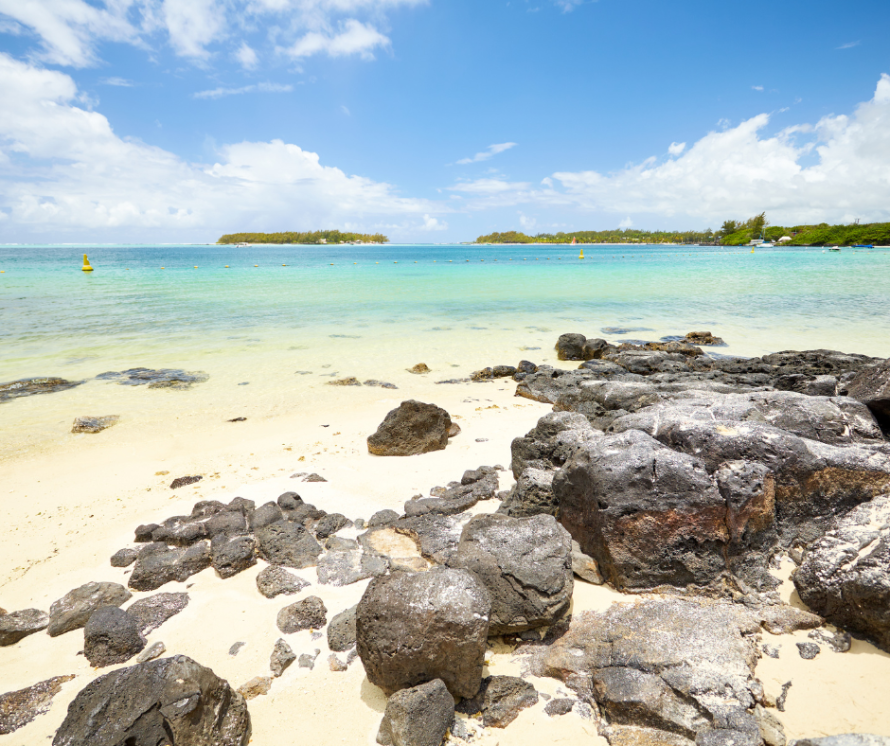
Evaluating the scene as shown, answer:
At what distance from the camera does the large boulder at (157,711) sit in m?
2.36

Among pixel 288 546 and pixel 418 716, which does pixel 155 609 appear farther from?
pixel 418 716

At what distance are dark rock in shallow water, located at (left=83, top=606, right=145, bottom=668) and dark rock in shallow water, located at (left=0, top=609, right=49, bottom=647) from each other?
1.77ft

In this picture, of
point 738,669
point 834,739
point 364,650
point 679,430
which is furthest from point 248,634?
point 679,430

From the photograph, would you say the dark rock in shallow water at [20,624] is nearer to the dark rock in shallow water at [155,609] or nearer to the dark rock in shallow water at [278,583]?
the dark rock in shallow water at [155,609]

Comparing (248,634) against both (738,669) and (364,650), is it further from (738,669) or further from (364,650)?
(738,669)

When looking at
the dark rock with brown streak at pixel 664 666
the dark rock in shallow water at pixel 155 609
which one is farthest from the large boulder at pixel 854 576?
the dark rock in shallow water at pixel 155 609

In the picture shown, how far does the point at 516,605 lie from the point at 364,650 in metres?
1.04

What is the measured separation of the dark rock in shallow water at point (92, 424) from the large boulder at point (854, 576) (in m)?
9.72

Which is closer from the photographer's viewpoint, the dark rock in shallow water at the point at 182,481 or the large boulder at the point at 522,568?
the large boulder at the point at 522,568

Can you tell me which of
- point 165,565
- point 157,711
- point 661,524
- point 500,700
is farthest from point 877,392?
point 165,565

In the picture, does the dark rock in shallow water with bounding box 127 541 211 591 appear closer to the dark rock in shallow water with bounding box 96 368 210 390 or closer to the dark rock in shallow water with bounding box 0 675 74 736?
the dark rock in shallow water with bounding box 0 675 74 736

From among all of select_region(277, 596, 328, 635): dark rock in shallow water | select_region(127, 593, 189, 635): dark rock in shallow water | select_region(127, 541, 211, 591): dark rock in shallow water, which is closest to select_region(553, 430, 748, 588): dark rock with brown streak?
select_region(277, 596, 328, 635): dark rock in shallow water

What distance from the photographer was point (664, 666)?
8.92 ft

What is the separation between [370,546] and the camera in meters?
4.30
